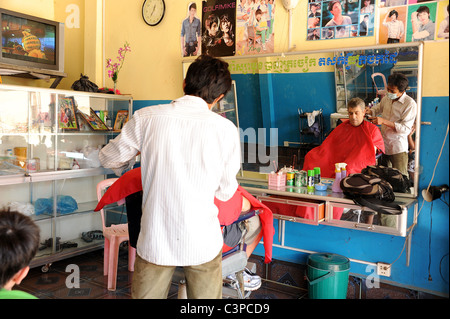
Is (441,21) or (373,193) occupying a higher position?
(441,21)

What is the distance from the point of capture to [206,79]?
1856 millimetres

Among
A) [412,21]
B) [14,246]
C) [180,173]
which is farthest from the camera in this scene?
[412,21]

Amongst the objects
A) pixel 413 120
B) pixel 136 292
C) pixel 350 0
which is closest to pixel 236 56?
pixel 350 0

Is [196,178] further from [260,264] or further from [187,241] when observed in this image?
[260,264]

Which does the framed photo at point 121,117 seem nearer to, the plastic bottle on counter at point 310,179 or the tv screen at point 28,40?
the tv screen at point 28,40

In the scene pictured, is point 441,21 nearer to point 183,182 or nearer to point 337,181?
point 337,181

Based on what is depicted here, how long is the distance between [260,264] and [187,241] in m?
2.10

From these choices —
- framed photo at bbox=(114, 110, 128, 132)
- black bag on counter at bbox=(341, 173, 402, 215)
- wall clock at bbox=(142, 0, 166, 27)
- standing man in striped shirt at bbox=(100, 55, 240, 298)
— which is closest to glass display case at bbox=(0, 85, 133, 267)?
framed photo at bbox=(114, 110, 128, 132)

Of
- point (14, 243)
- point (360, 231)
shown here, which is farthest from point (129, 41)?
Result: point (14, 243)

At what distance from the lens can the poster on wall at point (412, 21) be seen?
2752 millimetres

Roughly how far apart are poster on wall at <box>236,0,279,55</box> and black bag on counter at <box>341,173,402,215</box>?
131 centimetres

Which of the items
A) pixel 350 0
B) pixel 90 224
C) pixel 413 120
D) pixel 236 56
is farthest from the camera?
pixel 90 224

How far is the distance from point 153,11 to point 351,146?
235cm

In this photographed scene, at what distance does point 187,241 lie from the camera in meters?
1.73
